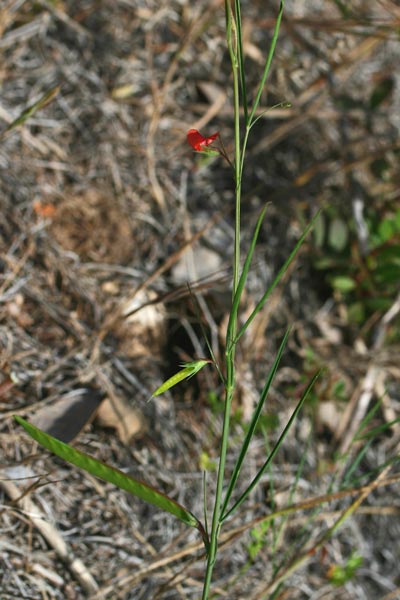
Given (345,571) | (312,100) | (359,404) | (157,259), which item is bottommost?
(345,571)

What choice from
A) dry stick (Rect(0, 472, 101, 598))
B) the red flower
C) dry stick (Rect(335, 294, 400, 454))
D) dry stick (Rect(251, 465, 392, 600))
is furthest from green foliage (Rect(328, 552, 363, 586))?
the red flower

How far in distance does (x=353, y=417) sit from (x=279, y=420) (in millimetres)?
305

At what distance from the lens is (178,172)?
230cm

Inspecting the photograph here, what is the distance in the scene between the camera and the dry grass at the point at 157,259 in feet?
5.08

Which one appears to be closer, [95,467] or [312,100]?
[95,467]

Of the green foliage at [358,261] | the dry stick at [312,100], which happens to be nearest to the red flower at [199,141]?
the green foliage at [358,261]

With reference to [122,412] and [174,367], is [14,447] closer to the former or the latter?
[122,412]

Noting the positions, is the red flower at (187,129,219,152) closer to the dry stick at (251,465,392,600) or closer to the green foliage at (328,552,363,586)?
the dry stick at (251,465,392,600)

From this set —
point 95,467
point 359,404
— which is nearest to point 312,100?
point 359,404

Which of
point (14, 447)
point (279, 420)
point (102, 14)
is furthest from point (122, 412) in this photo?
point (102, 14)

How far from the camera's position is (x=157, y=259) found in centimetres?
212

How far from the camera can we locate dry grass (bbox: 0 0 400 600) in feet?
5.08

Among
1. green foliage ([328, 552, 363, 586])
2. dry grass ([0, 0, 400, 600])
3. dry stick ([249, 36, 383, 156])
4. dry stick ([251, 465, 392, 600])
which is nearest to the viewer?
dry stick ([251, 465, 392, 600])

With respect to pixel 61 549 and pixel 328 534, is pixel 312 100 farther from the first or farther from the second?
pixel 61 549
